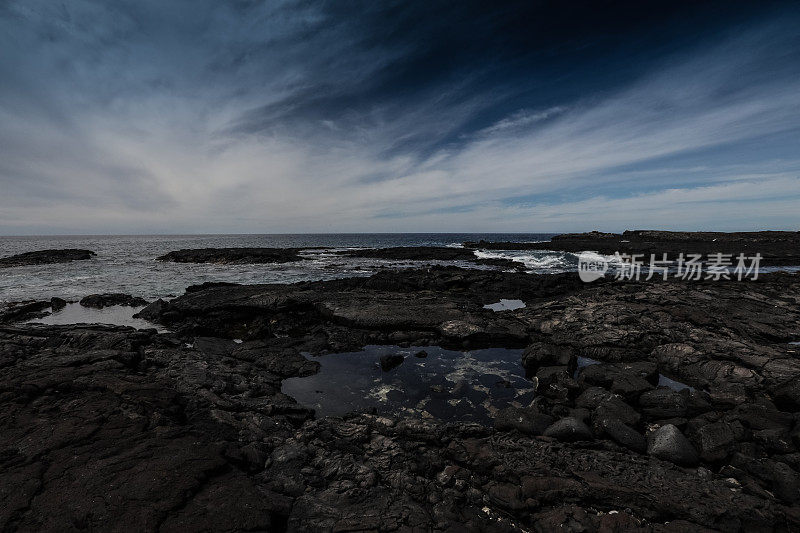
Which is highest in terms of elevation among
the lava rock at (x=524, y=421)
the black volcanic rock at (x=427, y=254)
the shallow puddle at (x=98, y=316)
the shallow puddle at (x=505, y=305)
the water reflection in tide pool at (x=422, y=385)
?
the black volcanic rock at (x=427, y=254)

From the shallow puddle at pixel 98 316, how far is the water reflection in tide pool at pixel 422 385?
10.1m

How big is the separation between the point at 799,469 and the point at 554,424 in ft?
12.2

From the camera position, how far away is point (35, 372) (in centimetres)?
777

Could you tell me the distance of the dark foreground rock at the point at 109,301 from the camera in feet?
64.8

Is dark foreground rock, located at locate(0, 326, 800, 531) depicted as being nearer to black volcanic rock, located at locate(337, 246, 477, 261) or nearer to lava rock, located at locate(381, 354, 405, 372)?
lava rock, located at locate(381, 354, 405, 372)

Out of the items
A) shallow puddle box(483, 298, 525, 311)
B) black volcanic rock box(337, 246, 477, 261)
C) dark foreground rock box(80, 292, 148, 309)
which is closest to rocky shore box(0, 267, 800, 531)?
shallow puddle box(483, 298, 525, 311)

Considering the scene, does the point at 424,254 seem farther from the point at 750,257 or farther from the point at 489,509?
the point at 489,509

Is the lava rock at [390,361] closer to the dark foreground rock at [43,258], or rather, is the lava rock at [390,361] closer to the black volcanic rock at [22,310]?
the black volcanic rock at [22,310]

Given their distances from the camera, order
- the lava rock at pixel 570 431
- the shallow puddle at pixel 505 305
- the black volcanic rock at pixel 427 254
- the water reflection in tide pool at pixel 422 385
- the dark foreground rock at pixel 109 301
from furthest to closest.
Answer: the black volcanic rock at pixel 427 254
the dark foreground rock at pixel 109 301
the shallow puddle at pixel 505 305
the water reflection in tide pool at pixel 422 385
the lava rock at pixel 570 431

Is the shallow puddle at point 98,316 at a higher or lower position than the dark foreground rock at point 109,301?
lower

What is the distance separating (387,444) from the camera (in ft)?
19.7

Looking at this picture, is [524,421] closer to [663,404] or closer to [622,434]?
[622,434]

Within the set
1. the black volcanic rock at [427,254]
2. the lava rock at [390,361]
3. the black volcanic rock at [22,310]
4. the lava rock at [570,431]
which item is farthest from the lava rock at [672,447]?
the black volcanic rock at [427,254]

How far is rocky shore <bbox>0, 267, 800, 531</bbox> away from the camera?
4.34 metres
